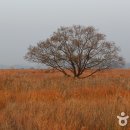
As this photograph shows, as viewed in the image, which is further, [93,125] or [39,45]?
[39,45]

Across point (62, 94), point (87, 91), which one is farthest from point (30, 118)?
point (87, 91)

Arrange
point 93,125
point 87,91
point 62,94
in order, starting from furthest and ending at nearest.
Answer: point 87,91 → point 62,94 → point 93,125

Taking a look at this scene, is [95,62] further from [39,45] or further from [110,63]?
[39,45]

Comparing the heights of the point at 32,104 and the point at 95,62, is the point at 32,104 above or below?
below

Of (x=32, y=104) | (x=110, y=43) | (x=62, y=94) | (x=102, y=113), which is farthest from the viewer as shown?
(x=110, y=43)

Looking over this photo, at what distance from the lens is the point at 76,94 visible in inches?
410

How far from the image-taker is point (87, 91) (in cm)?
1115

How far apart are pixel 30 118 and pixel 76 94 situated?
3.92m

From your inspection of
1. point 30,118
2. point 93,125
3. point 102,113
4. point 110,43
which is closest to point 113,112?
point 102,113

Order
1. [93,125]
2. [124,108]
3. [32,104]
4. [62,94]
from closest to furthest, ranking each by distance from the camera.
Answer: [93,125] < [124,108] < [32,104] < [62,94]

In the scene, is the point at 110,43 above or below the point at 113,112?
above

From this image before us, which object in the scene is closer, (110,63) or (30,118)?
(30,118)

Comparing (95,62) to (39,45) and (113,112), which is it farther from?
(113,112)

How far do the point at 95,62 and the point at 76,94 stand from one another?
13177mm
